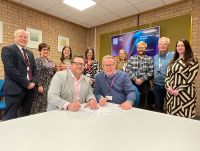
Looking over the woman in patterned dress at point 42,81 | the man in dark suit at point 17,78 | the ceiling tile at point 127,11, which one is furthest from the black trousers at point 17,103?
the ceiling tile at point 127,11

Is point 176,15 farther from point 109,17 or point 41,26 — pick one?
point 41,26

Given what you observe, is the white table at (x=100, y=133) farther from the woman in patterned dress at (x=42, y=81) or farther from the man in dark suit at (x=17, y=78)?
the woman in patterned dress at (x=42, y=81)

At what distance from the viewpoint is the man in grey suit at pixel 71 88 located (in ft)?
4.41

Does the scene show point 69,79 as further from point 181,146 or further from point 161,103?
point 161,103

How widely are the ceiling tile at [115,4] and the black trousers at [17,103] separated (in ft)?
9.70

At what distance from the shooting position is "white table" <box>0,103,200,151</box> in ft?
2.02

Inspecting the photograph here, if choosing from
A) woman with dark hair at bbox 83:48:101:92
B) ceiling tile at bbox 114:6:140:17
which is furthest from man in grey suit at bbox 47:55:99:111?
ceiling tile at bbox 114:6:140:17

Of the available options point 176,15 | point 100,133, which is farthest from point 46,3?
point 100,133

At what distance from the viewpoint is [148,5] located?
3627 millimetres

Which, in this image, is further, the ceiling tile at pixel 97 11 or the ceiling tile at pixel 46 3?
the ceiling tile at pixel 97 11

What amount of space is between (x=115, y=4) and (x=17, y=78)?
3136 mm

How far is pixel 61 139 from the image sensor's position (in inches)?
26.5

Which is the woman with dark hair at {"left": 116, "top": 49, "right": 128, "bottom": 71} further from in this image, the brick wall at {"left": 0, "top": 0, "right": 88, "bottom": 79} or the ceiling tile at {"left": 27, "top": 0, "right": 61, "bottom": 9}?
the brick wall at {"left": 0, "top": 0, "right": 88, "bottom": 79}

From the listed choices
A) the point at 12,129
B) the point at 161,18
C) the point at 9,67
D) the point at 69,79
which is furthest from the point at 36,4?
the point at 12,129
